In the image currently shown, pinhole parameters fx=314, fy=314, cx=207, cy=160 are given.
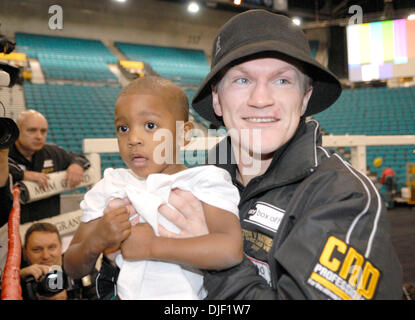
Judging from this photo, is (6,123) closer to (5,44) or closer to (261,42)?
(5,44)

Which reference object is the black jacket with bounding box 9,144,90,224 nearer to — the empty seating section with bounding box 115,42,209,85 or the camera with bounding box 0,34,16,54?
the camera with bounding box 0,34,16,54

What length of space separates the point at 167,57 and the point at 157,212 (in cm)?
1181

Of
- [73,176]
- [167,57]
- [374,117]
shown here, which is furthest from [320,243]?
[167,57]

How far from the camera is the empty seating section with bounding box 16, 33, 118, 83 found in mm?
8312

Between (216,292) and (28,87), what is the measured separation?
897 cm

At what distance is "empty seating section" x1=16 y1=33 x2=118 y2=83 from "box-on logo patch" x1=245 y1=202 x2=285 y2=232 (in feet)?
27.1

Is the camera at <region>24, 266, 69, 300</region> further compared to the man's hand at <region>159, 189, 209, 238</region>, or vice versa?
the camera at <region>24, 266, 69, 300</region>

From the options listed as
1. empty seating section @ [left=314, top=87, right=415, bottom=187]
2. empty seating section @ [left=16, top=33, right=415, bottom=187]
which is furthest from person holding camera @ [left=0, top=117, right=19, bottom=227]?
empty seating section @ [left=16, top=33, right=415, bottom=187]

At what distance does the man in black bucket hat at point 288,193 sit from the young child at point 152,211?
5cm

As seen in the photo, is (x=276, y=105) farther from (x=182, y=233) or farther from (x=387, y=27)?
(x=387, y=27)

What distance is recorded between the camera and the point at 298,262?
58 centimetres

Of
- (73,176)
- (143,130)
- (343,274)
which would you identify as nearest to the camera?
(343,274)

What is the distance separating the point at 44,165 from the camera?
2607 mm

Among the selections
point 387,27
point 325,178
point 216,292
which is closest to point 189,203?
point 216,292
